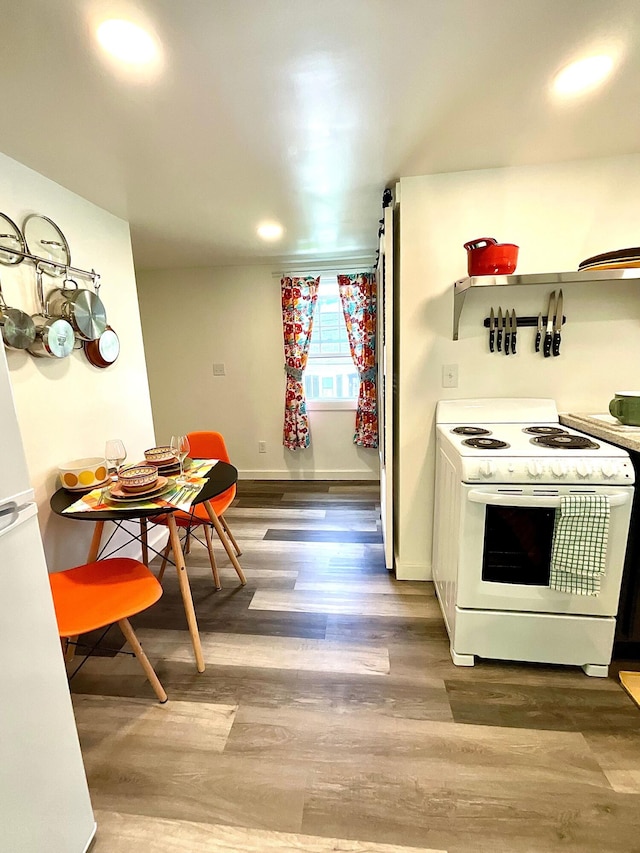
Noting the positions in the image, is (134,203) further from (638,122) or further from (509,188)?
(638,122)

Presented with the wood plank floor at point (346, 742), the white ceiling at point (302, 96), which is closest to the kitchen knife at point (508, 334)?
the white ceiling at point (302, 96)

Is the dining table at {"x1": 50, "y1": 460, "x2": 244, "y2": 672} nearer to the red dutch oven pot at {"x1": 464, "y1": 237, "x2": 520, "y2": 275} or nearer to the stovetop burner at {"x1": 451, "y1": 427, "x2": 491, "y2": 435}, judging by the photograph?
the stovetop burner at {"x1": 451, "y1": 427, "x2": 491, "y2": 435}

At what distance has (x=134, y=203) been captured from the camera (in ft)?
6.93

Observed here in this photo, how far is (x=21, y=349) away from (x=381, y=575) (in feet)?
7.26

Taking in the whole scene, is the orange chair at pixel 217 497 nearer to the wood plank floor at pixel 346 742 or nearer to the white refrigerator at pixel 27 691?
the wood plank floor at pixel 346 742

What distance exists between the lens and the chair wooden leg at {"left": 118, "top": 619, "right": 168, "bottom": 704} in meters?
1.41

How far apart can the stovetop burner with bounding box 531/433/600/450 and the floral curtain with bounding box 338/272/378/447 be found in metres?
2.07

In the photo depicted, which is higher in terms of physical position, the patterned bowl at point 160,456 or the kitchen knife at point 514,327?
the kitchen knife at point 514,327

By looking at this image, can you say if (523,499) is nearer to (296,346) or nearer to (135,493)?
(135,493)

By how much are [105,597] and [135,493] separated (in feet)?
1.29

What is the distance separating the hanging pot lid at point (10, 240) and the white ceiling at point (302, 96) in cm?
30

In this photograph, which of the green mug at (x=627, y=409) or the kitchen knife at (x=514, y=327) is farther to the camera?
the kitchen knife at (x=514, y=327)

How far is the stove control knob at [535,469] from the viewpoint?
1446 mm

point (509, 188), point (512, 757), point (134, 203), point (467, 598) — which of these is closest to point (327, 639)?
point (467, 598)
